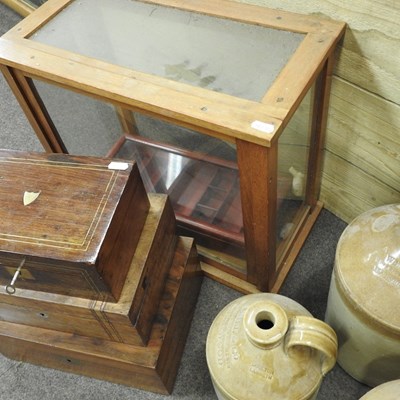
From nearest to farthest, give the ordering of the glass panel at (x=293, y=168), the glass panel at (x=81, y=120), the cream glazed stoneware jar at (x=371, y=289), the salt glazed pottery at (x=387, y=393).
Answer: the salt glazed pottery at (x=387, y=393) → the cream glazed stoneware jar at (x=371, y=289) → the glass panel at (x=293, y=168) → the glass panel at (x=81, y=120)

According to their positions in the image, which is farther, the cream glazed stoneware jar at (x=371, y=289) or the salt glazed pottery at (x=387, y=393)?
the cream glazed stoneware jar at (x=371, y=289)

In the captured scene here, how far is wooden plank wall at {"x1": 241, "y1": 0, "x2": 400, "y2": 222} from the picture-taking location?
0.77 meters

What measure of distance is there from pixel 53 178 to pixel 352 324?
601 mm

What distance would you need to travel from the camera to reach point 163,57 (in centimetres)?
83

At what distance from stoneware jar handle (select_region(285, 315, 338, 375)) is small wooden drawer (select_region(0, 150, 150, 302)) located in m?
0.30

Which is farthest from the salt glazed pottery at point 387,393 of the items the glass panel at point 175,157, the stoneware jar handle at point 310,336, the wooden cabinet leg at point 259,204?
the glass panel at point 175,157

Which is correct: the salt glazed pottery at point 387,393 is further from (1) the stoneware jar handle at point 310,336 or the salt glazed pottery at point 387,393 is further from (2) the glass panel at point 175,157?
(2) the glass panel at point 175,157

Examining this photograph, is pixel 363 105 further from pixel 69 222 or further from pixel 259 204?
pixel 69 222

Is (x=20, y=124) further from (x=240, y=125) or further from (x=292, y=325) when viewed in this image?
(x=292, y=325)

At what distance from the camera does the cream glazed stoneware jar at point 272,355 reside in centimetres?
69

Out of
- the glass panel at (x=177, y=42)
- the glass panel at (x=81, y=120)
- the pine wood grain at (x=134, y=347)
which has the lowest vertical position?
the pine wood grain at (x=134, y=347)

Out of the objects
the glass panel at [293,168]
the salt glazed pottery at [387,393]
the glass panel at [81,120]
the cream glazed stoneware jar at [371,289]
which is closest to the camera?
the salt glazed pottery at [387,393]

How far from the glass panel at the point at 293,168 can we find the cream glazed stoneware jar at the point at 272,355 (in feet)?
0.97

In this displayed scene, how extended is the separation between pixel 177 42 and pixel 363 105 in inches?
15.5
